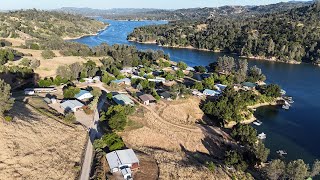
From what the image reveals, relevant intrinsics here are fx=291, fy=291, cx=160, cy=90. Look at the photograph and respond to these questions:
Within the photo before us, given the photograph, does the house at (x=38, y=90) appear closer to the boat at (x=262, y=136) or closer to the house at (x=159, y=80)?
the house at (x=159, y=80)

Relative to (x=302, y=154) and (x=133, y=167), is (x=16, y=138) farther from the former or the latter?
(x=302, y=154)

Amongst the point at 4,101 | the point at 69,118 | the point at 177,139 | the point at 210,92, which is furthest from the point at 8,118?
the point at 210,92

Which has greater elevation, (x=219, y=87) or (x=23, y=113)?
(x=23, y=113)

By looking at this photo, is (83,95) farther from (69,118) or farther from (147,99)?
(69,118)

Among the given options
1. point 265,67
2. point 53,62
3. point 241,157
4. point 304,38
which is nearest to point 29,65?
point 53,62

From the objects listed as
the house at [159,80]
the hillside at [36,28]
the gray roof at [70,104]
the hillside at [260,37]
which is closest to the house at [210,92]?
the house at [159,80]

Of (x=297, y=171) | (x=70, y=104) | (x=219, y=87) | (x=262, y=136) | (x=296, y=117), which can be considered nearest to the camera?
(x=297, y=171)

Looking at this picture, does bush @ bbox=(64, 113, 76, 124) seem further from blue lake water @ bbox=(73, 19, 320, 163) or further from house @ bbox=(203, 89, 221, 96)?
house @ bbox=(203, 89, 221, 96)
